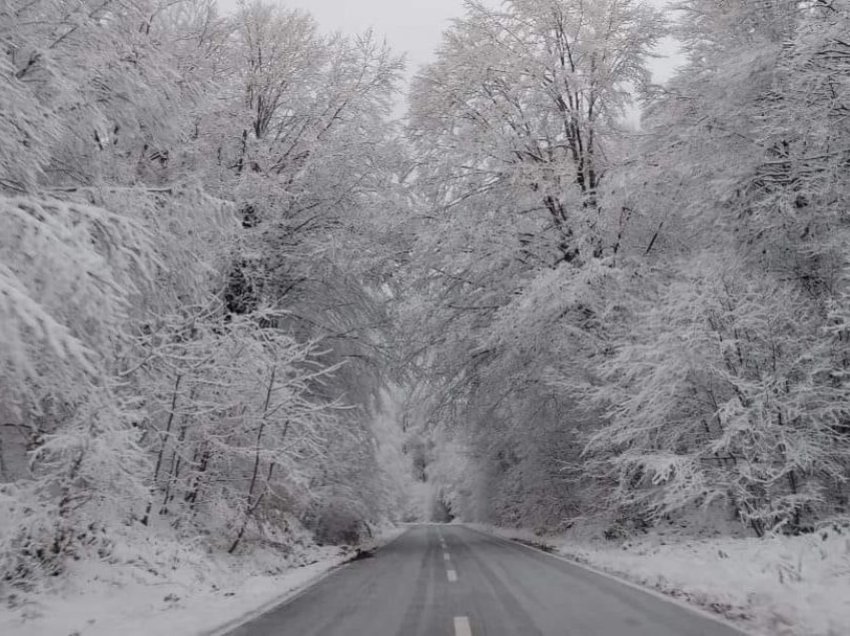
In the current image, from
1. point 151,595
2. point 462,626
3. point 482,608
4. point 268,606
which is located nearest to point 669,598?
point 482,608

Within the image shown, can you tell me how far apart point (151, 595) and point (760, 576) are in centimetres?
699

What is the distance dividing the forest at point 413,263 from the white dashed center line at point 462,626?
12.7 feet

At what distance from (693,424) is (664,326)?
1700 millimetres

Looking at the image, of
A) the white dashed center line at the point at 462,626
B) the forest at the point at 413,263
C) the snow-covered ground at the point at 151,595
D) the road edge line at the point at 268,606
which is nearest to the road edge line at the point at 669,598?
the forest at the point at 413,263

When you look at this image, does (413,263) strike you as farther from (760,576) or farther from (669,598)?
(760,576)

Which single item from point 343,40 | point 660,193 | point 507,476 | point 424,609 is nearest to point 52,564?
point 424,609

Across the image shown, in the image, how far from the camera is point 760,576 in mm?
6828

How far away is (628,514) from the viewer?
543 inches

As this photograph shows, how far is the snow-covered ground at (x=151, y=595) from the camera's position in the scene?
5.86m

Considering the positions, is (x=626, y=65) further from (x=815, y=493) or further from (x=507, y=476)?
(x=507, y=476)

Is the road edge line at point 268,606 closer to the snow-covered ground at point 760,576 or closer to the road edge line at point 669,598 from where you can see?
the road edge line at point 669,598

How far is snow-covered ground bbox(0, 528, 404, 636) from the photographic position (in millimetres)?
5855

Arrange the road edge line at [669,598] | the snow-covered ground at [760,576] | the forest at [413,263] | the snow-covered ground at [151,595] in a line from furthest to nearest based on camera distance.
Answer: the forest at [413,263] < the snow-covered ground at [151,595] < the road edge line at [669,598] < the snow-covered ground at [760,576]

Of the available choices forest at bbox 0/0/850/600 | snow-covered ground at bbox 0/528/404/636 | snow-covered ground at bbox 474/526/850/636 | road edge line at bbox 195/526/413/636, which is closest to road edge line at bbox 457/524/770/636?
snow-covered ground at bbox 474/526/850/636
